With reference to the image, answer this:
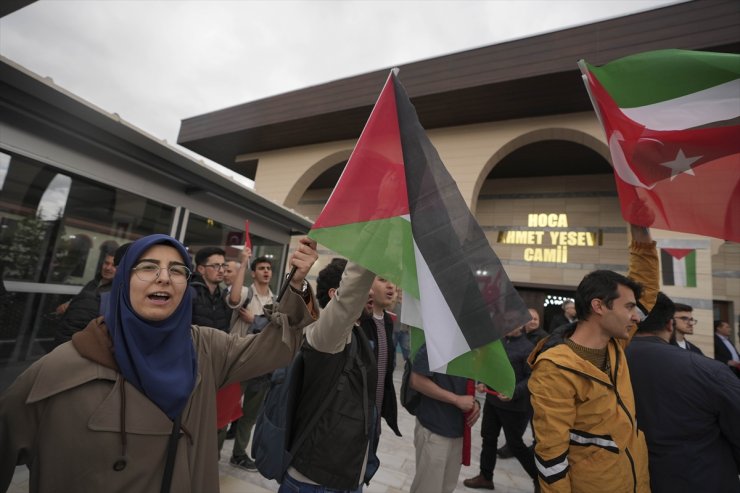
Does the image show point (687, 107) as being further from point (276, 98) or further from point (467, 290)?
point (276, 98)

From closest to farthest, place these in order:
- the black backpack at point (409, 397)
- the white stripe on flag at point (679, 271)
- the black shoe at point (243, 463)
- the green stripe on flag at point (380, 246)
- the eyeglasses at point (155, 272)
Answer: the eyeglasses at point (155, 272), the green stripe on flag at point (380, 246), the black backpack at point (409, 397), the black shoe at point (243, 463), the white stripe on flag at point (679, 271)

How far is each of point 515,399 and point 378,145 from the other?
3160 mm

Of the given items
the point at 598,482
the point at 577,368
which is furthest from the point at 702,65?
the point at 598,482

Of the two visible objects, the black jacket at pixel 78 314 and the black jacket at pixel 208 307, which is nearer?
the black jacket at pixel 78 314

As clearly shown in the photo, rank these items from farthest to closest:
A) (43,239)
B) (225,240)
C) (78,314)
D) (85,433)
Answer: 1. (225,240)
2. (43,239)
3. (78,314)
4. (85,433)

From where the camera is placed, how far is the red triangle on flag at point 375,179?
166 centimetres

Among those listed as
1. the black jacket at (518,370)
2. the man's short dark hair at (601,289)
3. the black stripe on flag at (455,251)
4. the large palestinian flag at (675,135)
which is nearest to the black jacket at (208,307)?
the black stripe on flag at (455,251)

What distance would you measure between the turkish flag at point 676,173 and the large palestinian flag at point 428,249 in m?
1.42

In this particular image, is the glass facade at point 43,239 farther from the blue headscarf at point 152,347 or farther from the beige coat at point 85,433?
the beige coat at point 85,433

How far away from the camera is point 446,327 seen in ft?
5.20

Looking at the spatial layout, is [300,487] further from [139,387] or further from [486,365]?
[486,365]

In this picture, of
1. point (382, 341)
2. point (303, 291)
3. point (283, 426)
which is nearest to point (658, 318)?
point (382, 341)

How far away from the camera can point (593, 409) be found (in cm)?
187

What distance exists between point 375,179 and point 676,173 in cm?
206
